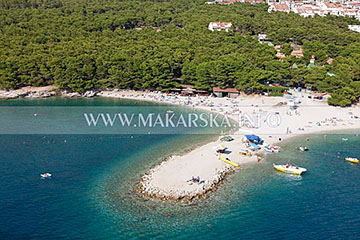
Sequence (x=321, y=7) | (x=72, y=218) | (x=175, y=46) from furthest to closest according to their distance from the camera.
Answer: (x=321, y=7) < (x=175, y=46) < (x=72, y=218)

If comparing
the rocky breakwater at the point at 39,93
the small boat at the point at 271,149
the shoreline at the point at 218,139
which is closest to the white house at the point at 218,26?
the shoreline at the point at 218,139

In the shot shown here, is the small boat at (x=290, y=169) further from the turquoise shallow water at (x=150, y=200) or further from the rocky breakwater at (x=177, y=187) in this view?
the rocky breakwater at (x=177, y=187)

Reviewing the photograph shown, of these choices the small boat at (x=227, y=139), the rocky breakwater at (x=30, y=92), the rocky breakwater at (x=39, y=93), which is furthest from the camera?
the rocky breakwater at (x=39, y=93)

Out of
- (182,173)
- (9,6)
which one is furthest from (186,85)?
(9,6)

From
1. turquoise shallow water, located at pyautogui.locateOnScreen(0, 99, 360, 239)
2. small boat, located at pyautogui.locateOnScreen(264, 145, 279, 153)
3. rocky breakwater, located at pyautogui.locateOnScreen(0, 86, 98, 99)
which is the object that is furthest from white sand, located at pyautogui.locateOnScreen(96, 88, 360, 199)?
rocky breakwater, located at pyautogui.locateOnScreen(0, 86, 98, 99)

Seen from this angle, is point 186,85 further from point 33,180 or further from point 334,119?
point 33,180

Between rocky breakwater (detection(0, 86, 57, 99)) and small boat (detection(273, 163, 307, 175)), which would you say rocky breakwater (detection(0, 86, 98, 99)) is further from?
small boat (detection(273, 163, 307, 175))

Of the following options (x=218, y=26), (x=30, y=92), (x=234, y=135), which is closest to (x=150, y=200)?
(x=234, y=135)

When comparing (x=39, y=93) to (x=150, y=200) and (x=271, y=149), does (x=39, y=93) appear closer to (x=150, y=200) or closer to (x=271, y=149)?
(x=150, y=200)

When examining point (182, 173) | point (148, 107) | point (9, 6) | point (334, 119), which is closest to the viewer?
point (182, 173)
